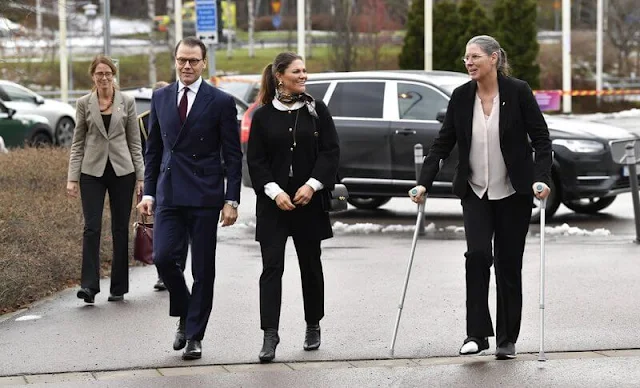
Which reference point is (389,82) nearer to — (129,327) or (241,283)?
(241,283)

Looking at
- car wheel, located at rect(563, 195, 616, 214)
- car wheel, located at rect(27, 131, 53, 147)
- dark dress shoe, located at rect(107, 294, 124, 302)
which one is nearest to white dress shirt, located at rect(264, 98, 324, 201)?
dark dress shoe, located at rect(107, 294, 124, 302)

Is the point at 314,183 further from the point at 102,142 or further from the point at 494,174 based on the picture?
the point at 102,142

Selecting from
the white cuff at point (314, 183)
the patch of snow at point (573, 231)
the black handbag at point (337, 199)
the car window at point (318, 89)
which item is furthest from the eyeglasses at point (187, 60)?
the car window at point (318, 89)

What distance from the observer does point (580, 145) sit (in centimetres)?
1575

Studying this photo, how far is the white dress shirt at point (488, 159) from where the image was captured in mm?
8086

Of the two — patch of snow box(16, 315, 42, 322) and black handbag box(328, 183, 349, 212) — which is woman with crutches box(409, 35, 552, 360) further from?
patch of snow box(16, 315, 42, 322)

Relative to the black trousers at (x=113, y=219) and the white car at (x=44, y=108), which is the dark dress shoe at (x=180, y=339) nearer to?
the black trousers at (x=113, y=219)

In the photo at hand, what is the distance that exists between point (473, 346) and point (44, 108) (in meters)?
22.1

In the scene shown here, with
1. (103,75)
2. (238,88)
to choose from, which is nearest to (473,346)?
(103,75)

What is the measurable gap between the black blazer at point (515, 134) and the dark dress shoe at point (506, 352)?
34.9 inches

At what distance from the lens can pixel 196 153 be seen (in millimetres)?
8336

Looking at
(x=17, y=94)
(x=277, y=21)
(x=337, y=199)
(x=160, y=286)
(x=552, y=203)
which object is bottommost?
(x=160, y=286)

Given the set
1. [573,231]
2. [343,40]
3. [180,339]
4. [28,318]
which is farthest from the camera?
[343,40]

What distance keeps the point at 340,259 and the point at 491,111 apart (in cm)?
517
